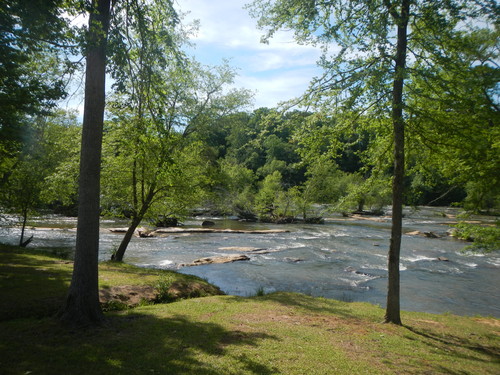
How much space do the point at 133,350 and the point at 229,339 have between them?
190 centimetres

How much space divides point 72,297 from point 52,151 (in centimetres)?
1917

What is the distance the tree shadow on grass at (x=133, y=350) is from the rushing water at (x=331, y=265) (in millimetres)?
6992

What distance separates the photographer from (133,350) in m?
5.91

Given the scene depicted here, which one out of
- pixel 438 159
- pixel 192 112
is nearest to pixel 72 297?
pixel 438 159

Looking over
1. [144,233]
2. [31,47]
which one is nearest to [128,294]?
[31,47]

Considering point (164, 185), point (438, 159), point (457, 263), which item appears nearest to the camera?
point (438, 159)

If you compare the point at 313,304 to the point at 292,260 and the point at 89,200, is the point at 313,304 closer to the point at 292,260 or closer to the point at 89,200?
the point at 89,200

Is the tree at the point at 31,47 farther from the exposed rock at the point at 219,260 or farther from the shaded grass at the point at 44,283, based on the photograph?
the exposed rock at the point at 219,260

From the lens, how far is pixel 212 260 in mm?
19562

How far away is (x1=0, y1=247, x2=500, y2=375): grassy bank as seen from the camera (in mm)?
5465

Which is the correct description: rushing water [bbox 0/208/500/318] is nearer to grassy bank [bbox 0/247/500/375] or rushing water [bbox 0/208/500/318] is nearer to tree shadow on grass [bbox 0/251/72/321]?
grassy bank [bbox 0/247/500/375]

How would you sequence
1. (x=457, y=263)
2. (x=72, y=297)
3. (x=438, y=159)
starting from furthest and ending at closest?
(x=457, y=263), (x=438, y=159), (x=72, y=297)

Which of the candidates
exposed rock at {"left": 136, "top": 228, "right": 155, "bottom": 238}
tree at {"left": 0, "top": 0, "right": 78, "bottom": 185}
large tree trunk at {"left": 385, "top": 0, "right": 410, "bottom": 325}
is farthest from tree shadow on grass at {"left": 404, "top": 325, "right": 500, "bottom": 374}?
exposed rock at {"left": 136, "top": 228, "right": 155, "bottom": 238}

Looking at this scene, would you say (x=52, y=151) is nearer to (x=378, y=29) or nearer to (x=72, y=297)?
(x=72, y=297)
